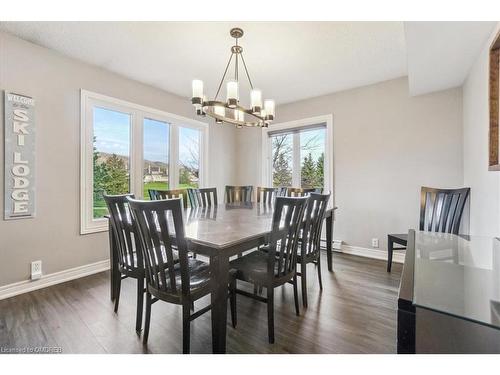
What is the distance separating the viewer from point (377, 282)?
2547 mm

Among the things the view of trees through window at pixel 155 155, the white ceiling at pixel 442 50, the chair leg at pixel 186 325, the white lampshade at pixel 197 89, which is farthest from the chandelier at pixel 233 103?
the chair leg at pixel 186 325

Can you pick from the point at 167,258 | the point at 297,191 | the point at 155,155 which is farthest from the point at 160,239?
the point at 155,155

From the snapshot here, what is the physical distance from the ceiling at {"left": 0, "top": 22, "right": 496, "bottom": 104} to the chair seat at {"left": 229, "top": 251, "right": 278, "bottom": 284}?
2.03 m

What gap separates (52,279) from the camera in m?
2.52

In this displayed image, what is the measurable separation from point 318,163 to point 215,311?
3140 mm

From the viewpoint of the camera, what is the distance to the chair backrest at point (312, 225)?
196 cm

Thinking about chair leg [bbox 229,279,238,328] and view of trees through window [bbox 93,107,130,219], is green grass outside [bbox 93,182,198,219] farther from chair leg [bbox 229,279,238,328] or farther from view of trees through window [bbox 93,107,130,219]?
chair leg [bbox 229,279,238,328]

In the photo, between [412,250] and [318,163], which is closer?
[412,250]

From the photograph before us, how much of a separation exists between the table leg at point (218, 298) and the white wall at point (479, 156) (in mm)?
1929

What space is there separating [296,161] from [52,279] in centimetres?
367

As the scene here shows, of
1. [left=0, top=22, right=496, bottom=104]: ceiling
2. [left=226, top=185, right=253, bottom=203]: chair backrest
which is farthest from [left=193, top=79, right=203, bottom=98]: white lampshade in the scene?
[left=226, top=185, right=253, bottom=203]: chair backrest
